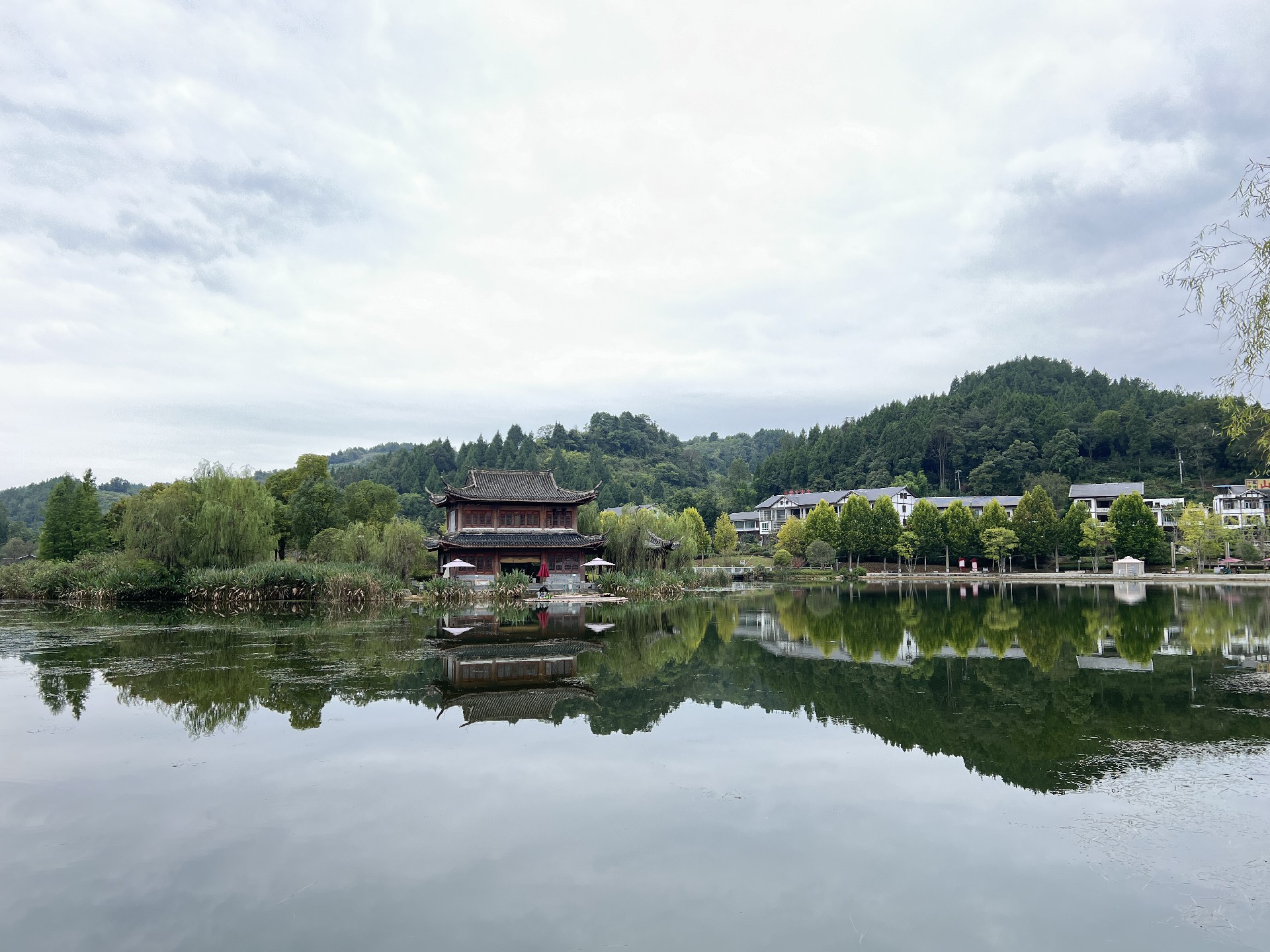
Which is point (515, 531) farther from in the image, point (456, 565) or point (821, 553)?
point (821, 553)

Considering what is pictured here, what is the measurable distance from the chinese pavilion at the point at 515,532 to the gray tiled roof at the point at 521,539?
0.12ft

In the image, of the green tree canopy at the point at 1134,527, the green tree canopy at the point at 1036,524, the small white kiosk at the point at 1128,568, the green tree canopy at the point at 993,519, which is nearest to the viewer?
the small white kiosk at the point at 1128,568

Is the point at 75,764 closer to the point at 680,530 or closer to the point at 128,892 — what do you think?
the point at 128,892

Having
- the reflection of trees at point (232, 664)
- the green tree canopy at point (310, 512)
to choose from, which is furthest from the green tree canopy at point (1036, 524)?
the reflection of trees at point (232, 664)

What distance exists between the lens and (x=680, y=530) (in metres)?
50.2

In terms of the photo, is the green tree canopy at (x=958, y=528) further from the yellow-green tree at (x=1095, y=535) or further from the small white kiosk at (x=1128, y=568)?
the small white kiosk at (x=1128, y=568)

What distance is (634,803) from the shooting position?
8.20 m

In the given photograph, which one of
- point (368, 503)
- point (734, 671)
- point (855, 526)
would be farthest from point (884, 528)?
point (734, 671)

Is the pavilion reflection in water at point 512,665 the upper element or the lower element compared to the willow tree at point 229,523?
lower

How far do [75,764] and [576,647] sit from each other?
11.8 metres

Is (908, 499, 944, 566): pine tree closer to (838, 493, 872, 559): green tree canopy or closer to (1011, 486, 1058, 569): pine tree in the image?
(838, 493, 872, 559): green tree canopy

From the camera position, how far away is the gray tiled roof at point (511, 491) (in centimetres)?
4159

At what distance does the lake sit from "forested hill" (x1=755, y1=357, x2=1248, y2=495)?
79.4m

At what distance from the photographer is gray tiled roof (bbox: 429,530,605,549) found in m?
40.3
